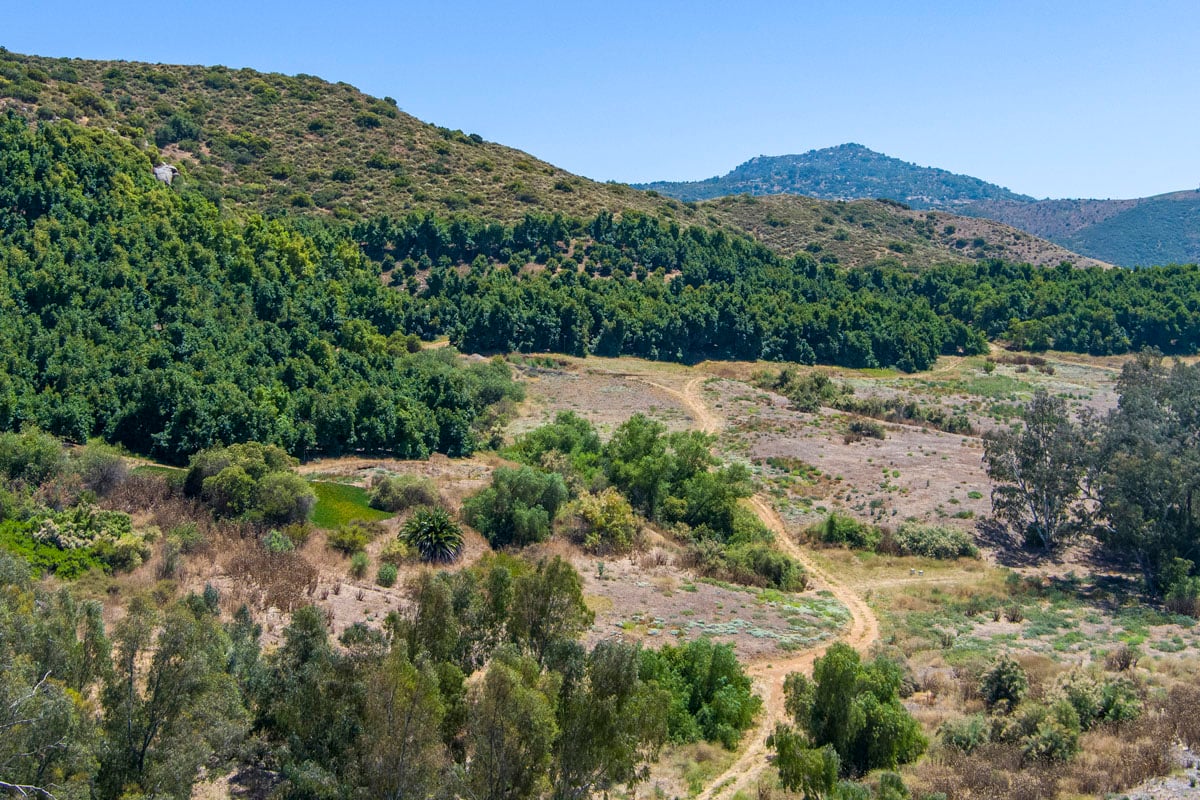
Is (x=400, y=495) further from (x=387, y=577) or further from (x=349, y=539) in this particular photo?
(x=387, y=577)

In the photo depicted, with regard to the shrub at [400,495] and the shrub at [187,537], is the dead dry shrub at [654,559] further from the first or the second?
the shrub at [187,537]

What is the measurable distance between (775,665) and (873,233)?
120 metres

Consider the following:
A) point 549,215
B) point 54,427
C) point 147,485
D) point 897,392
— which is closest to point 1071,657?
point 147,485

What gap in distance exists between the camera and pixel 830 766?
57.4ft

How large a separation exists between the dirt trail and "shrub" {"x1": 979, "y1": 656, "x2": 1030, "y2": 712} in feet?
14.8

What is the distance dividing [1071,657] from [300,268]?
184 ft

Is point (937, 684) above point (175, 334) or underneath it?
underneath

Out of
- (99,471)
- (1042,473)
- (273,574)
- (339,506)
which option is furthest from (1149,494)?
(99,471)

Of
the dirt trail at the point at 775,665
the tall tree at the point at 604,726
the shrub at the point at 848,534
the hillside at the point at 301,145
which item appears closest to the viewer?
the tall tree at the point at 604,726

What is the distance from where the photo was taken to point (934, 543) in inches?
1559

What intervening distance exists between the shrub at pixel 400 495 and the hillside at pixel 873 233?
93.8 meters

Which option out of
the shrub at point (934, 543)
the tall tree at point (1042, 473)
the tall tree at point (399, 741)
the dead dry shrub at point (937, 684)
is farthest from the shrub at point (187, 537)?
the tall tree at point (1042, 473)

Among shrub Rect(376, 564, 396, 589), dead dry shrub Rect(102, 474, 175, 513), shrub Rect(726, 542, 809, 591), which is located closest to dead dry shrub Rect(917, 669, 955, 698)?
shrub Rect(726, 542, 809, 591)

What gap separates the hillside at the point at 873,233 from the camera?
418 feet
